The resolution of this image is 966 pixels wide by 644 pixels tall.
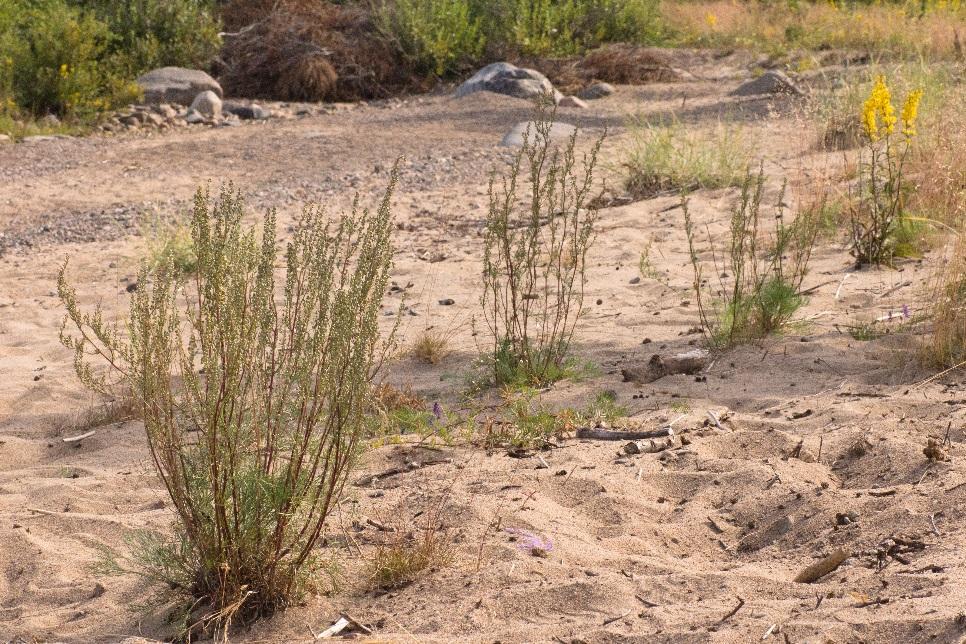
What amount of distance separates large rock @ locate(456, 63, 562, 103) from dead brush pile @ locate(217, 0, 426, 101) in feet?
4.61

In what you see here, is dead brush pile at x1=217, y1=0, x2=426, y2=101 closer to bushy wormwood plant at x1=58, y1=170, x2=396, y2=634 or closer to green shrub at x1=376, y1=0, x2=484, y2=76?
green shrub at x1=376, y1=0, x2=484, y2=76

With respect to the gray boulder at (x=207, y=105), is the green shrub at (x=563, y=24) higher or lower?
higher

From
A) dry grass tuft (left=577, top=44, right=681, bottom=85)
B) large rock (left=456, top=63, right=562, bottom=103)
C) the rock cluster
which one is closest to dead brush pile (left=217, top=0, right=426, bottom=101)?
the rock cluster

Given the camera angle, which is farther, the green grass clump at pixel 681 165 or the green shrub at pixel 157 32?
the green shrub at pixel 157 32

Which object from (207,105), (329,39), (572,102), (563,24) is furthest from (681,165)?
(329,39)

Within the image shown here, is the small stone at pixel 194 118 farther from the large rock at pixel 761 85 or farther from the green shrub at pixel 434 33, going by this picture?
the large rock at pixel 761 85

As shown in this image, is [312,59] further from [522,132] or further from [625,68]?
[522,132]

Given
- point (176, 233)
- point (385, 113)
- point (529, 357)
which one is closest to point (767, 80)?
point (385, 113)

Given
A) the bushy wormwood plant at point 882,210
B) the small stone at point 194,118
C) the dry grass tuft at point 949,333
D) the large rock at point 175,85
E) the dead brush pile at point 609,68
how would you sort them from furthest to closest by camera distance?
the dead brush pile at point 609,68 → the large rock at point 175,85 → the small stone at point 194,118 → the bushy wormwood plant at point 882,210 → the dry grass tuft at point 949,333

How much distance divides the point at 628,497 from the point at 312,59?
12.2 meters

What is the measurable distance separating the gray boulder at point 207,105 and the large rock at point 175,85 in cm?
55

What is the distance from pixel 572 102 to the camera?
13062mm

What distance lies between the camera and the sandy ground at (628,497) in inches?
106

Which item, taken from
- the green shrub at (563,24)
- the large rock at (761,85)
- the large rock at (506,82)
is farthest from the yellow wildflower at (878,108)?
the green shrub at (563,24)
